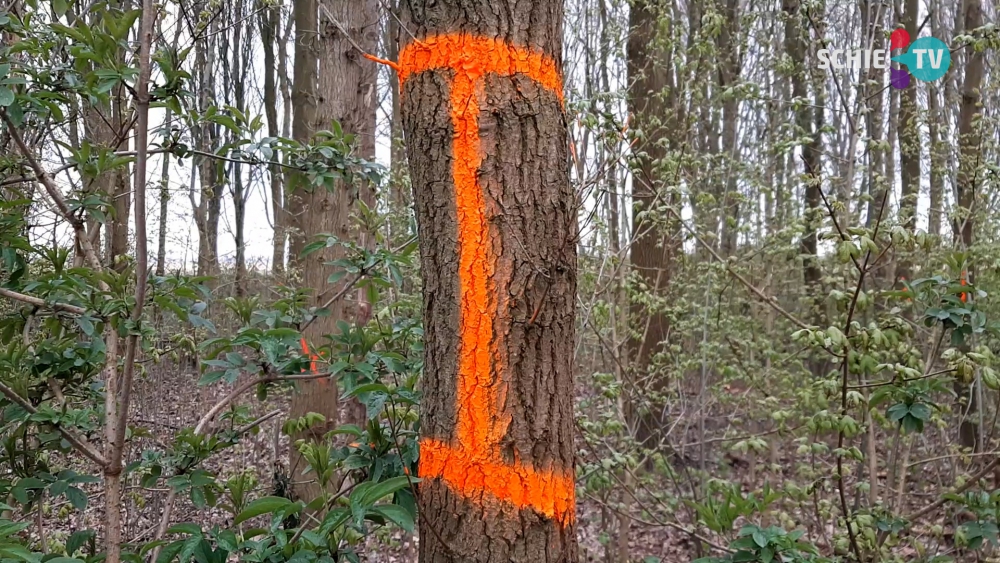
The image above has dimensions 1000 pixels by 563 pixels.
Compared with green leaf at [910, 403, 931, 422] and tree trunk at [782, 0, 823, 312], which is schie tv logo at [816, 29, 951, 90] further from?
green leaf at [910, 403, 931, 422]

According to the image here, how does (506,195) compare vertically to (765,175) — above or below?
below

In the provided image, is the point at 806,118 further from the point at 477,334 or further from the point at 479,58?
the point at 477,334

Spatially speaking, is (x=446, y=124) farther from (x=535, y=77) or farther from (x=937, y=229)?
(x=937, y=229)

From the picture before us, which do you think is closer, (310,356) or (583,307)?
(310,356)

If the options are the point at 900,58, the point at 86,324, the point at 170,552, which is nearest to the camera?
the point at 170,552

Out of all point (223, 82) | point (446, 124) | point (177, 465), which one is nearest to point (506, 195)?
point (446, 124)

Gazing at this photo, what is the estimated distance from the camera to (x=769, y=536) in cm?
162

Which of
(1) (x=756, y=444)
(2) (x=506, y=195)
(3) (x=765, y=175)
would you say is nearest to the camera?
(2) (x=506, y=195)

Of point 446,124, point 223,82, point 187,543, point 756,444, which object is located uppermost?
point 223,82

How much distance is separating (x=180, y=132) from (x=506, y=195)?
1.15m

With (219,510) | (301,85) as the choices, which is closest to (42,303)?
(219,510)

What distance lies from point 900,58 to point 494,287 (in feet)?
A: 10.9

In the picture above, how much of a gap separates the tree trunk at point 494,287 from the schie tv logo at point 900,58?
1.78 metres

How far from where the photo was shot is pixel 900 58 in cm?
356
